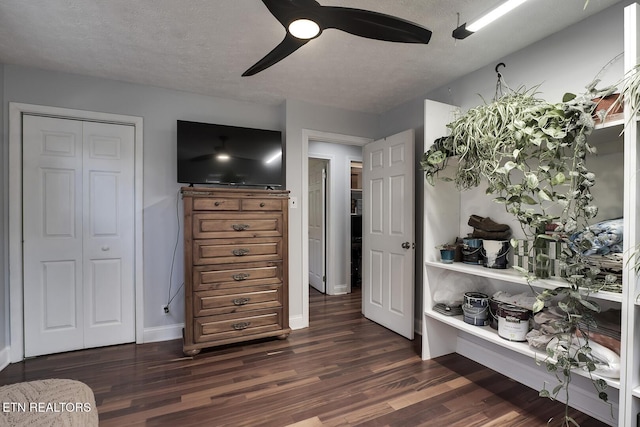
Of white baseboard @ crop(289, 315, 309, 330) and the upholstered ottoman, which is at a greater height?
the upholstered ottoman

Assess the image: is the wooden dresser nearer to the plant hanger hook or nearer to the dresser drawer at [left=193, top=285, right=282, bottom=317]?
the dresser drawer at [left=193, top=285, right=282, bottom=317]

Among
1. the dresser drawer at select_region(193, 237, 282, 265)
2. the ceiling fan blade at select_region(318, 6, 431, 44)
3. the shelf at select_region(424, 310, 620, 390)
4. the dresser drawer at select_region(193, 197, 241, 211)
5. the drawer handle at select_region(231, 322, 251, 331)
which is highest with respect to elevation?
the ceiling fan blade at select_region(318, 6, 431, 44)

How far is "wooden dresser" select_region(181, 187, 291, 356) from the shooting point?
2535 mm

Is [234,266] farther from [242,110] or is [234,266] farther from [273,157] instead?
[242,110]

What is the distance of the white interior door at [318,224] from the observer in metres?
4.61

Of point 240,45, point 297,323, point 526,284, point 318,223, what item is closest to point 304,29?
point 240,45

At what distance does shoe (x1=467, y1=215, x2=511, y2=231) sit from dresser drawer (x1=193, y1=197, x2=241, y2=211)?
1.98m

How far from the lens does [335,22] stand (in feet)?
4.39

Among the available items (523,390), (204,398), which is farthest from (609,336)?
(204,398)

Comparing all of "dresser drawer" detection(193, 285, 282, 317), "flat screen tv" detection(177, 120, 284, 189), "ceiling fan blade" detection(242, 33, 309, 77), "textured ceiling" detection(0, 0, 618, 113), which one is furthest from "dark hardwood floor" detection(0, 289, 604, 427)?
"textured ceiling" detection(0, 0, 618, 113)

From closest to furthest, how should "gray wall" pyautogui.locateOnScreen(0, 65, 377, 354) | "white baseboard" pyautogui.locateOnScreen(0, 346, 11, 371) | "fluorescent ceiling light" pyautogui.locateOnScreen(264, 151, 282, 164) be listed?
"white baseboard" pyautogui.locateOnScreen(0, 346, 11, 371) < "gray wall" pyautogui.locateOnScreen(0, 65, 377, 354) < "fluorescent ceiling light" pyautogui.locateOnScreen(264, 151, 282, 164)

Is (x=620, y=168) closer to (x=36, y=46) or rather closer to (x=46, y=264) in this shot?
(x=36, y=46)

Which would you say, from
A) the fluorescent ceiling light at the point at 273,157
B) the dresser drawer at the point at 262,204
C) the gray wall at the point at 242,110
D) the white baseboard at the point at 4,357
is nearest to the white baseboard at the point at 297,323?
the gray wall at the point at 242,110

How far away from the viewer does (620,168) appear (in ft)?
5.55
